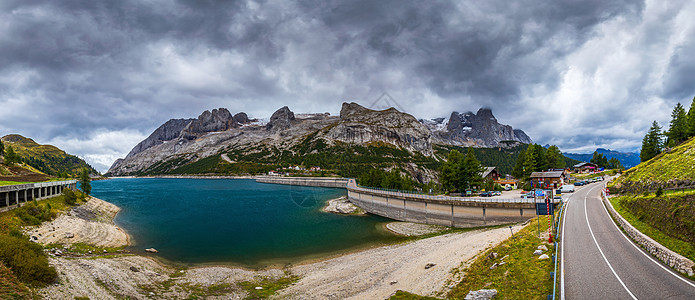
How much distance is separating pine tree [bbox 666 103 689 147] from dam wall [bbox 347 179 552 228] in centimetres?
5404

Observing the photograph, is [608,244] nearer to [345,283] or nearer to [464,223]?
[345,283]

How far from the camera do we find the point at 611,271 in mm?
16203

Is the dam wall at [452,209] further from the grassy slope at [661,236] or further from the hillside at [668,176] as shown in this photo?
the grassy slope at [661,236]

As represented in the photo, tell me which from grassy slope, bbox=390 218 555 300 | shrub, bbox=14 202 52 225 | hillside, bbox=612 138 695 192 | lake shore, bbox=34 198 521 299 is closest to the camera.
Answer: grassy slope, bbox=390 218 555 300

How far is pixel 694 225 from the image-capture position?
17.3 meters

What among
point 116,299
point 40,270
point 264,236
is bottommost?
point 264,236

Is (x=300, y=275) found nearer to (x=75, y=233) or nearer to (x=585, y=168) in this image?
(x=75, y=233)

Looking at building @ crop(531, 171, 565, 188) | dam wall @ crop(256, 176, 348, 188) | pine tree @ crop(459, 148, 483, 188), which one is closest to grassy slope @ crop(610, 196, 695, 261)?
pine tree @ crop(459, 148, 483, 188)

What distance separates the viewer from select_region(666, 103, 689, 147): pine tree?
212ft

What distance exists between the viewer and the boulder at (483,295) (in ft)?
50.4

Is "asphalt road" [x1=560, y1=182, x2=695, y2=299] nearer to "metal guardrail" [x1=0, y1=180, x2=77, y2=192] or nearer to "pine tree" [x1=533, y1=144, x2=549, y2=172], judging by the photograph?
"metal guardrail" [x1=0, y1=180, x2=77, y2=192]

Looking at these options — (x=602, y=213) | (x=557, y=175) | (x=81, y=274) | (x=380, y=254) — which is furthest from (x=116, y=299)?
(x=557, y=175)

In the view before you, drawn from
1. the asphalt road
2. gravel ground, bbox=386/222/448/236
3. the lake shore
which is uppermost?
the asphalt road

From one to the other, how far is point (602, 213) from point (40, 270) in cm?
5203
